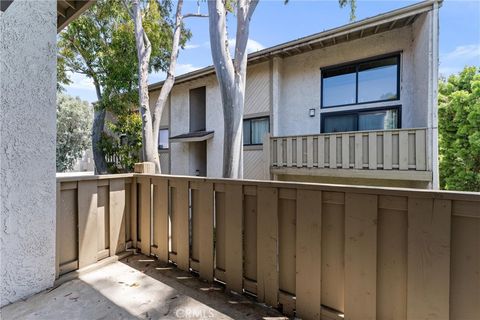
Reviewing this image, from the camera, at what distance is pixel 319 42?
801cm

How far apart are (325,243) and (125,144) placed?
1045cm

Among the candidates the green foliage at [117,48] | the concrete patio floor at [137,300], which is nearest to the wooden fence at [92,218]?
the concrete patio floor at [137,300]

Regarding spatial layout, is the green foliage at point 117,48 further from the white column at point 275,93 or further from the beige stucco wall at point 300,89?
the white column at point 275,93

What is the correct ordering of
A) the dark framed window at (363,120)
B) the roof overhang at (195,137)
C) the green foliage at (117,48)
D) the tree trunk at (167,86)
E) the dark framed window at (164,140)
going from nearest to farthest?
the dark framed window at (363,120) → the tree trunk at (167,86) → the green foliage at (117,48) → the roof overhang at (195,137) → the dark framed window at (164,140)

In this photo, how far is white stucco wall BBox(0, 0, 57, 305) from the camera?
2529 mm

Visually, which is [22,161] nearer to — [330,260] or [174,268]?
[174,268]

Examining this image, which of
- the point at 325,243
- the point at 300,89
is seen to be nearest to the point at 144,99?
the point at 300,89

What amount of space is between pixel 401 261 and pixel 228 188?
164 centimetres

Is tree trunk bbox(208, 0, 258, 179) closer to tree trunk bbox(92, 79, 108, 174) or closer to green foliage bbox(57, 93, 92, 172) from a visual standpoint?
tree trunk bbox(92, 79, 108, 174)

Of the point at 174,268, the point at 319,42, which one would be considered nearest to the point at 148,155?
the point at 174,268

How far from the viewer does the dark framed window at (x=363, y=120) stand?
7445mm

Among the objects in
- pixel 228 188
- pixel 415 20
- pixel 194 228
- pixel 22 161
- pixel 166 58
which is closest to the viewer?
pixel 22 161

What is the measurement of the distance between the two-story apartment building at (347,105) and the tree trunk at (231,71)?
3467 mm

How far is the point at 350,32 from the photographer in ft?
24.0
